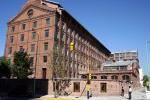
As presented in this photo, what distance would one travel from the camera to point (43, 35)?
50.9m

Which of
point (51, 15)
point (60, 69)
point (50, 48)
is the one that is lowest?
point (60, 69)

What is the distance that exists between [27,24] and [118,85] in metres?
28.8

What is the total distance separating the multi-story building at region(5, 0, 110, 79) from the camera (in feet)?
162

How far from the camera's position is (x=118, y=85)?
38062mm

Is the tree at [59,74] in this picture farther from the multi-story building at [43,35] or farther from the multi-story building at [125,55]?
the multi-story building at [125,55]

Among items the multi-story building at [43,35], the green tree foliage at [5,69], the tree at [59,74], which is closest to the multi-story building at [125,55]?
the multi-story building at [43,35]

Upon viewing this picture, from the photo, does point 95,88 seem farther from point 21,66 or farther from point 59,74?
point 21,66

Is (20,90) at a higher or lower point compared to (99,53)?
lower

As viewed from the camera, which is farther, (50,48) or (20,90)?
(50,48)

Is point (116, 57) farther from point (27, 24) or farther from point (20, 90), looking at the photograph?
point (20, 90)

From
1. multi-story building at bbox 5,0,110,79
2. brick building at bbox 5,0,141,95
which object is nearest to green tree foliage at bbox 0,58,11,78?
multi-story building at bbox 5,0,110,79

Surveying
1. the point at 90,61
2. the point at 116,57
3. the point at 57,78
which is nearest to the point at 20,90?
the point at 57,78

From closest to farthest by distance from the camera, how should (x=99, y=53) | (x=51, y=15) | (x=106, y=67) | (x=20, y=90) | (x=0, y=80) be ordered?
(x=20, y=90) → (x=0, y=80) → (x=51, y=15) → (x=106, y=67) → (x=99, y=53)

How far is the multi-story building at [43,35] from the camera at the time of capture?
49.3 meters
